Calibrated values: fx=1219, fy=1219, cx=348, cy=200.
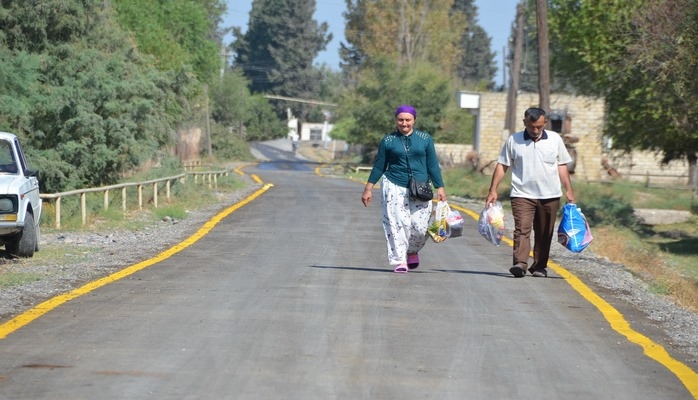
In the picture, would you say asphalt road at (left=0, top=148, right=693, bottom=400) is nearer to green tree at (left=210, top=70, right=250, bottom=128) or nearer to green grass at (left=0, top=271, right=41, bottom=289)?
green grass at (left=0, top=271, right=41, bottom=289)

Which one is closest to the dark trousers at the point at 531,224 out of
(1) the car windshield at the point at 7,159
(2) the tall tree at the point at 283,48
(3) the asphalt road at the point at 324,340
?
(3) the asphalt road at the point at 324,340

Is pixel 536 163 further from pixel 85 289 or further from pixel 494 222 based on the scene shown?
pixel 85 289

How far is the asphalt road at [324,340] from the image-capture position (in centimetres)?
707

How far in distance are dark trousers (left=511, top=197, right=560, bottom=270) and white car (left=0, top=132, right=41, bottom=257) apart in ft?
19.7

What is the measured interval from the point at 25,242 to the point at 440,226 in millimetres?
5256

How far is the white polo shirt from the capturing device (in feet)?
44.1

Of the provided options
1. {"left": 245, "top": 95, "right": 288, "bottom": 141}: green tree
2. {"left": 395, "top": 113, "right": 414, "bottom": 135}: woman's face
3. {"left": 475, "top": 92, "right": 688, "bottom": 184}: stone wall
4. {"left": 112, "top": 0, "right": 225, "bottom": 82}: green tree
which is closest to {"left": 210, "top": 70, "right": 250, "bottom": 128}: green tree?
{"left": 245, "top": 95, "right": 288, "bottom": 141}: green tree

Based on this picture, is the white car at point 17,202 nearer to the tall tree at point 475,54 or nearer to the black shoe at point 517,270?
the black shoe at point 517,270

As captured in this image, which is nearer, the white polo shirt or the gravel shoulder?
the gravel shoulder

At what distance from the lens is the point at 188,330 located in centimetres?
895

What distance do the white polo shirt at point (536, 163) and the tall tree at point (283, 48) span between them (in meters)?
116

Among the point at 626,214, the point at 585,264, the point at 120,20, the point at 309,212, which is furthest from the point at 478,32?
the point at 585,264

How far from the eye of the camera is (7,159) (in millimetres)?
16156

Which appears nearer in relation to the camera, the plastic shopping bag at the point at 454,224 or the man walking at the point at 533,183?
the man walking at the point at 533,183
